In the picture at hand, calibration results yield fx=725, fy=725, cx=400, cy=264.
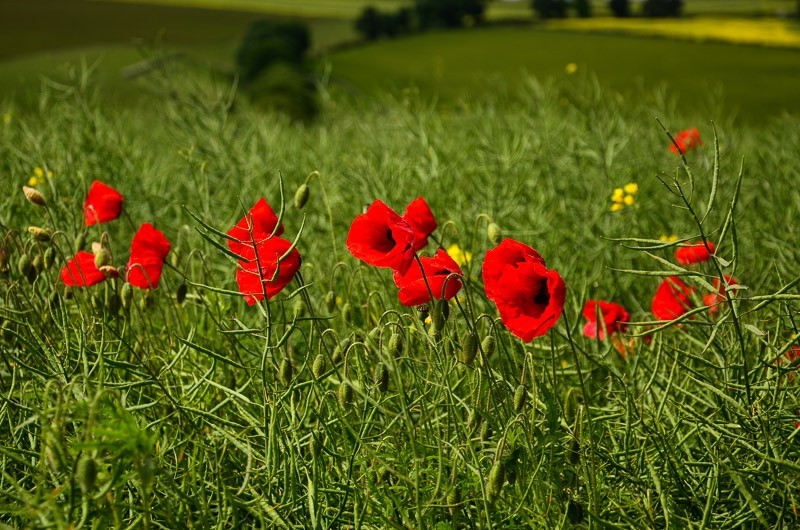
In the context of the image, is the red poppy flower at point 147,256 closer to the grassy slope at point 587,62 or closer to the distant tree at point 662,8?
the grassy slope at point 587,62

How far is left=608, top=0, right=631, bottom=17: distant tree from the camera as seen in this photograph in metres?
35.9

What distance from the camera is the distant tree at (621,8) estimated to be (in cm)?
3591

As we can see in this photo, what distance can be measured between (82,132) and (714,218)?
10.8 ft

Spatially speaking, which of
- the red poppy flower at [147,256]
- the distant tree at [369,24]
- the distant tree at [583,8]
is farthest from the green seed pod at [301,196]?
the distant tree at [583,8]

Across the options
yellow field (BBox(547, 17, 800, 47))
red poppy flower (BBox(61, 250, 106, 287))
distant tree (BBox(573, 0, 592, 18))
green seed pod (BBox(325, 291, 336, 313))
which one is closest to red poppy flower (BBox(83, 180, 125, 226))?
red poppy flower (BBox(61, 250, 106, 287))

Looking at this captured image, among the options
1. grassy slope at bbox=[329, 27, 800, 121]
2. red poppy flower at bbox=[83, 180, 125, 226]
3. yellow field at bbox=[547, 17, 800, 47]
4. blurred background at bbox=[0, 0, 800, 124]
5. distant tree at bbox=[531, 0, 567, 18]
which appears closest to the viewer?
red poppy flower at bbox=[83, 180, 125, 226]

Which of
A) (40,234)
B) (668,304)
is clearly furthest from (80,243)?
(668,304)

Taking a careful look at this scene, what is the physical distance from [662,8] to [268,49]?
738 inches

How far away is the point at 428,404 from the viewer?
1804 millimetres

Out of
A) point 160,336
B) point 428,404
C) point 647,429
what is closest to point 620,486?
point 647,429

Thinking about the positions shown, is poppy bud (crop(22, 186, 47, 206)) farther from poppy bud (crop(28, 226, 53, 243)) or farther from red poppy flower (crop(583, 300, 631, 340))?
red poppy flower (crop(583, 300, 631, 340))

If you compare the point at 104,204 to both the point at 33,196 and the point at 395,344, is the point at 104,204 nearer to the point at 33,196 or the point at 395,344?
the point at 33,196

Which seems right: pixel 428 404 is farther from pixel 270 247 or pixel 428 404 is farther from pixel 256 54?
pixel 256 54

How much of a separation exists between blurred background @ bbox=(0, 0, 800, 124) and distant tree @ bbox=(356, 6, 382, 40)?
0.22 ft
